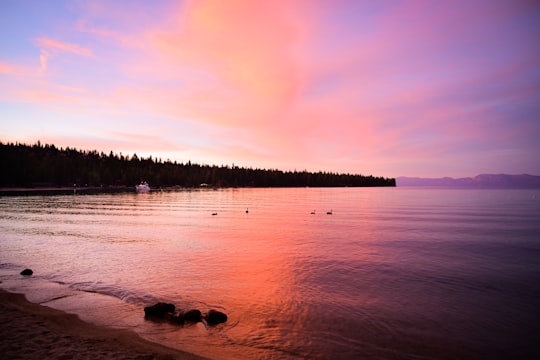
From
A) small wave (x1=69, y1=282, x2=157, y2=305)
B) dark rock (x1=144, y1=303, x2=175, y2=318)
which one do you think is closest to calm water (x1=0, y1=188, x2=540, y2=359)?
small wave (x1=69, y1=282, x2=157, y2=305)

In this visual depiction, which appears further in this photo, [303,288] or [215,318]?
[303,288]

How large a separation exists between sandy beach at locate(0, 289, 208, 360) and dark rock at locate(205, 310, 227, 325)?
292cm

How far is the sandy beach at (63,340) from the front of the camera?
9820mm

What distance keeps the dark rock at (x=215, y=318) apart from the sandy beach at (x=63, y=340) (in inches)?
115

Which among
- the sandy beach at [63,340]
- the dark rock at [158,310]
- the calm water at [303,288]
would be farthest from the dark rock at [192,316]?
the sandy beach at [63,340]

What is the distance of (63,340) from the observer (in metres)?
Answer: 10.8

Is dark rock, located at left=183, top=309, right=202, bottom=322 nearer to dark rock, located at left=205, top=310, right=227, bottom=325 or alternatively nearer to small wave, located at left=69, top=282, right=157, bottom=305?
dark rock, located at left=205, top=310, right=227, bottom=325

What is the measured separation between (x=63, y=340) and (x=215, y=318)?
5481 mm

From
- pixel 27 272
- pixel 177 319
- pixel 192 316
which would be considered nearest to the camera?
pixel 177 319

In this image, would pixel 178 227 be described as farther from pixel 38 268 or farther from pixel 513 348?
pixel 513 348

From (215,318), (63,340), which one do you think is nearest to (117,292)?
(215,318)

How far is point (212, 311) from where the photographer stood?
1424 cm

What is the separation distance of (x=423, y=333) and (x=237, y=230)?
3317 cm

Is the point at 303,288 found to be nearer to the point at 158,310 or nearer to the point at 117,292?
the point at 158,310
